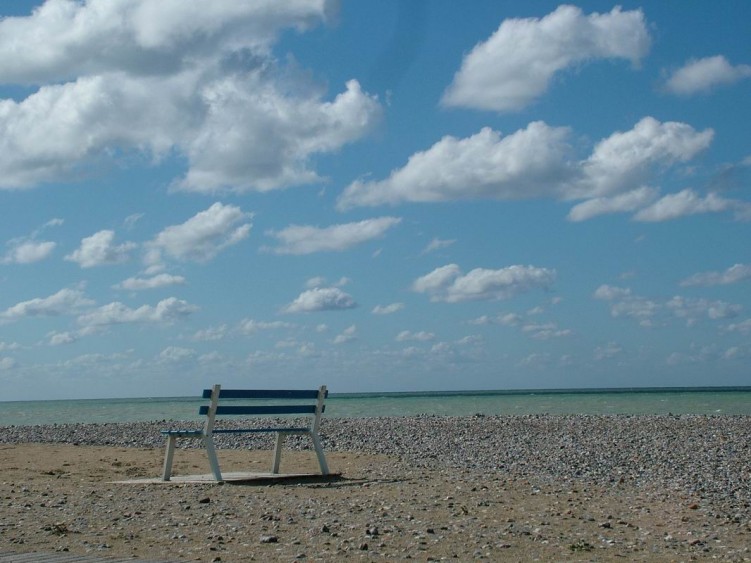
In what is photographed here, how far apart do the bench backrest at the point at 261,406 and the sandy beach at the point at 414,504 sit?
0.97 meters

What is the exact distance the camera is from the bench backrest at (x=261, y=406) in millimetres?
11969

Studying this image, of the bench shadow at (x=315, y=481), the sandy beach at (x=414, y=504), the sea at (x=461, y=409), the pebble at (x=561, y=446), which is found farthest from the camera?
the sea at (x=461, y=409)

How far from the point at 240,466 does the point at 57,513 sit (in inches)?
237

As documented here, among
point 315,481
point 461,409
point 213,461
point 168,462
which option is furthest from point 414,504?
point 461,409

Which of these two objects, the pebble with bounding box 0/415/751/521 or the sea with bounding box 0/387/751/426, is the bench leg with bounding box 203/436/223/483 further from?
the sea with bounding box 0/387/751/426

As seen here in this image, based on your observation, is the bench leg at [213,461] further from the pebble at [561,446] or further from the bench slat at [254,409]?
the pebble at [561,446]

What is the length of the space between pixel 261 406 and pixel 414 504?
3515 millimetres

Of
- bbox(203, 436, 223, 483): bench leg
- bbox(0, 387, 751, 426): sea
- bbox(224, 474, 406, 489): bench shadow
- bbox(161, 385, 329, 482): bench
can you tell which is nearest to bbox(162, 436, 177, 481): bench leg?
bbox(161, 385, 329, 482): bench

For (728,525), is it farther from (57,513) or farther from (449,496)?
(57,513)

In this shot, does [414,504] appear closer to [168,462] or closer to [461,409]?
[168,462]

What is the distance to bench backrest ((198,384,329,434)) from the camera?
11969 millimetres

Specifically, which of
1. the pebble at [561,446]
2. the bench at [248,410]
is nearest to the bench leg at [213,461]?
the bench at [248,410]

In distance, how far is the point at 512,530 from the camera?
8.19 metres

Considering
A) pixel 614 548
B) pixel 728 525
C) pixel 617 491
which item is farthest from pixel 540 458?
pixel 614 548
